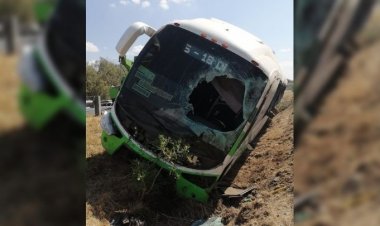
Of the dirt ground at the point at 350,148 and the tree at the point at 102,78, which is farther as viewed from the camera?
the tree at the point at 102,78

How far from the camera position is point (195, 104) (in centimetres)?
412

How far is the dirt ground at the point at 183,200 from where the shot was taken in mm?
3754

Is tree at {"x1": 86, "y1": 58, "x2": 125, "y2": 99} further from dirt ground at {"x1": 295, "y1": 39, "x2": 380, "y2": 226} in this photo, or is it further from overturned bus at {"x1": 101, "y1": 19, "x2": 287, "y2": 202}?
dirt ground at {"x1": 295, "y1": 39, "x2": 380, "y2": 226}

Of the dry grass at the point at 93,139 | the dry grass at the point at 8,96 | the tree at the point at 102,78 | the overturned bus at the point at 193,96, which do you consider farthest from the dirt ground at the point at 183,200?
the tree at the point at 102,78

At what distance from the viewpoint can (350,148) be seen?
90cm

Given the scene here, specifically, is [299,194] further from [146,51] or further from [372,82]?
[146,51]

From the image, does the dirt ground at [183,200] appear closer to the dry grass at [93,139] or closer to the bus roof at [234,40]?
the dry grass at [93,139]

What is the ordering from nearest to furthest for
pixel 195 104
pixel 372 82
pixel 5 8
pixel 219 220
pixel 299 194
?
1. pixel 5 8
2. pixel 372 82
3. pixel 299 194
4. pixel 219 220
5. pixel 195 104

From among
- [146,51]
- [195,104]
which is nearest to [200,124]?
[195,104]

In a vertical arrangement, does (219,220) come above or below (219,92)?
below

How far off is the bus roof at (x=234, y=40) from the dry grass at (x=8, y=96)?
3.24 meters

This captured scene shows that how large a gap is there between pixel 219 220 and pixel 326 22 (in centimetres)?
310

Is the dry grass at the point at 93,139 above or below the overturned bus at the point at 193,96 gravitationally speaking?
below

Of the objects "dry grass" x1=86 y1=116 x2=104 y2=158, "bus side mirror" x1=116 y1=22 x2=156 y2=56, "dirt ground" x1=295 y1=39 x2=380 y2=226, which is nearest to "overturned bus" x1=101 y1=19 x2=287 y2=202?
"bus side mirror" x1=116 y1=22 x2=156 y2=56
